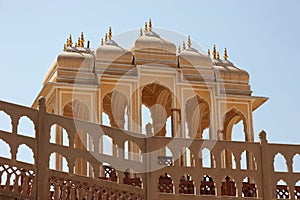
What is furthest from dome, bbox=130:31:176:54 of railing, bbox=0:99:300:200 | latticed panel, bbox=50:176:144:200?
latticed panel, bbox=50:176:144:200

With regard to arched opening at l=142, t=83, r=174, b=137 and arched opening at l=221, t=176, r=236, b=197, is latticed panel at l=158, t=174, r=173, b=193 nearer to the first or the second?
arched opening at l=221, t=176, r=236, b=197

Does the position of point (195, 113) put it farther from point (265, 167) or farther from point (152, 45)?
point (265, 167)

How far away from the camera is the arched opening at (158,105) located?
19281 mm

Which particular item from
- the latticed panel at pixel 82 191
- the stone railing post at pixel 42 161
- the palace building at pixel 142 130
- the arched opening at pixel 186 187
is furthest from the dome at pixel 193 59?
the stone railing post at pixel 42 161

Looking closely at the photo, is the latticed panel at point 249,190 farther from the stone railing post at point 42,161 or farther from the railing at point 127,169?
the stone railing post at point 42,161

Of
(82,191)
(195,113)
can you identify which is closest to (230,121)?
(195,113)

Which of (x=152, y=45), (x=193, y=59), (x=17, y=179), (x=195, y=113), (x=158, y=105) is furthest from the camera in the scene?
(x=158, y=105)

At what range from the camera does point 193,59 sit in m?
18.2

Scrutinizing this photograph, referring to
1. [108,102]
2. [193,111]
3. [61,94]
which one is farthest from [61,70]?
[193,111]

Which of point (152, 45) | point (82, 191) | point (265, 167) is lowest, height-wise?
point (82, 191)

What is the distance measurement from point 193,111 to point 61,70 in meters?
3.78

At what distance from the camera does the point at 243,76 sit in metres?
18.8

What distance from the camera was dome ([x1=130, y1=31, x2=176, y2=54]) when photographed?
58.4 ft

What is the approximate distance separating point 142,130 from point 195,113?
101 inches
